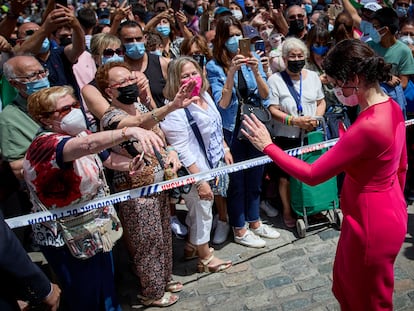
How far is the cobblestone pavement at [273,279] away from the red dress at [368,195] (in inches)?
38.5

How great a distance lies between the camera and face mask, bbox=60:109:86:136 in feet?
8.00

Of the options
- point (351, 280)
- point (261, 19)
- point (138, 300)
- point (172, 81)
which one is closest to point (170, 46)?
point (261, 19)

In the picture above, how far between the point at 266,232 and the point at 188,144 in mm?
1541

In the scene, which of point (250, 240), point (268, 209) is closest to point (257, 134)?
point (250, 240)

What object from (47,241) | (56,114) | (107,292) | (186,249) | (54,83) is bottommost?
(186,249)

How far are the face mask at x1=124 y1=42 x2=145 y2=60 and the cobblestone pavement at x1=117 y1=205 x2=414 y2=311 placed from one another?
2.07 m

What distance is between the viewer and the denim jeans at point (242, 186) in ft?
14.0

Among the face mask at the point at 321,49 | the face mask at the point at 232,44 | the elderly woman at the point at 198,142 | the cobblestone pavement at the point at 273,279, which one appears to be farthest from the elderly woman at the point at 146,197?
the face mask at the point at 321,49

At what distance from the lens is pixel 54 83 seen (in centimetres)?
417

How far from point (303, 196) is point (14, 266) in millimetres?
3196

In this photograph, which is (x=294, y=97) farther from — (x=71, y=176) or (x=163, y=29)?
(x=163, y=29)

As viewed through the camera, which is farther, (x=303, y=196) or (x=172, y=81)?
(x=303, y=196)

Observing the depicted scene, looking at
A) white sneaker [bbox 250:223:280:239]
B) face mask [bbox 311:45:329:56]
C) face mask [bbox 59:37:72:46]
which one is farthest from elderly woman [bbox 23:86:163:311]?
face mask [bbox 59:37:72:46]

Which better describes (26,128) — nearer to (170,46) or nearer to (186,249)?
(186,249)
